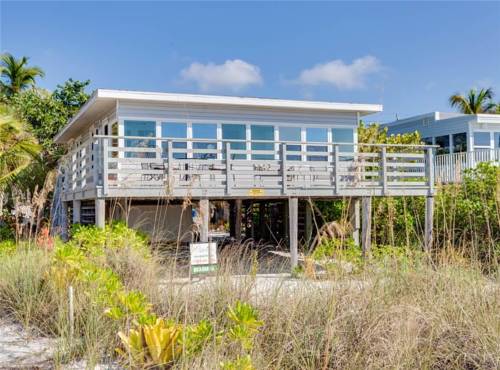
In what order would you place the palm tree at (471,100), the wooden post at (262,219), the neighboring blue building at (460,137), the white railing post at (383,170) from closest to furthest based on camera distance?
1. the white railing post at (383,170)
2. the wooden post at (262,219)
3. the neighboring blue building at (460,137)
4. the palm tree at (471,100)

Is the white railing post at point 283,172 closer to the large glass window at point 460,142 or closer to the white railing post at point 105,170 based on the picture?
the white railing post at point 105,170

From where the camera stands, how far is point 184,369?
3160 mm

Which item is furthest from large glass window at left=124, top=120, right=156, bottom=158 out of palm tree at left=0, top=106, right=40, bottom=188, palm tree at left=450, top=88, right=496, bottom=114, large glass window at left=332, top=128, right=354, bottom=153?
palm tree at left=450, top=88, right=496, bottom=114

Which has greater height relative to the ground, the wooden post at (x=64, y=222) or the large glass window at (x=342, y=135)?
the large glass window at (x=342, y=135)

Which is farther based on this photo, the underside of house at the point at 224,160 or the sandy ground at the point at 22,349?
the underside of house at the point at 224,160

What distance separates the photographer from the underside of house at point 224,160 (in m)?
9.65

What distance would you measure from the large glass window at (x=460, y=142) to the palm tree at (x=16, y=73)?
21106 millimetres

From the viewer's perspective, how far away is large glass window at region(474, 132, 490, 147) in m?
18.8

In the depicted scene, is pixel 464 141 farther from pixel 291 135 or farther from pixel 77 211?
pixel 77 211

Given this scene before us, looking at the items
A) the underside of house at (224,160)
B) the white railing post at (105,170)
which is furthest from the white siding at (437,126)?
the white railing post at (105,170)

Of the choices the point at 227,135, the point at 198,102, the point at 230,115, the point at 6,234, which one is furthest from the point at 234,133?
the point at 6,234

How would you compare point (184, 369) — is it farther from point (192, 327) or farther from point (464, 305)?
point (464, 305)

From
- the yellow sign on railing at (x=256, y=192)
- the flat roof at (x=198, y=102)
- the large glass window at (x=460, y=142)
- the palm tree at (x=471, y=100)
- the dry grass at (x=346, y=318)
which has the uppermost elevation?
the palm tree at (x=471, y=100)

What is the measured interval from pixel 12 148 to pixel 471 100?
90.3 ft
